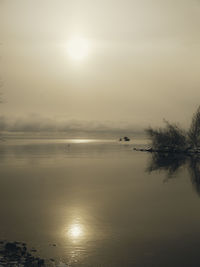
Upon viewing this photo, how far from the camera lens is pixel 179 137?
84625mm

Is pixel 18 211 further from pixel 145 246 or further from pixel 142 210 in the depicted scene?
pixel 145 246

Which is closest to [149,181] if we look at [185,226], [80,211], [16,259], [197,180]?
[197,180]

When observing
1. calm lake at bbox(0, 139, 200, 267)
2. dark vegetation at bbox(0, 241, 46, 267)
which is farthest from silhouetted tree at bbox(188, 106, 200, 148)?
dark vegetation at bbox(0, 241, 46, 267)

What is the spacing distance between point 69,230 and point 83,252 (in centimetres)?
413

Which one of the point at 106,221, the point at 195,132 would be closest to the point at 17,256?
the point at 106,221

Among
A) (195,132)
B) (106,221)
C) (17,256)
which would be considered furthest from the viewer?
(195,132)

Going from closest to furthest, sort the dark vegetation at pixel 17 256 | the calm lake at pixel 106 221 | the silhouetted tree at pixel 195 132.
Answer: the dark vegetation at pixel 17 256
the calm lake at pixel 106 221
the silhouetted tree at pixel 195 132

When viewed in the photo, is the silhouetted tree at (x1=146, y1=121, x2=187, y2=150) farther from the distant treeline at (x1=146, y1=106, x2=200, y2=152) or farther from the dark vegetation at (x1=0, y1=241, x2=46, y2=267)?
the dark vegetation at (x1=0, y1=241, x2=46, y2=267)

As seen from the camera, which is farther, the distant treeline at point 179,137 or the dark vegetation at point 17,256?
the distant treeline at point 179,137

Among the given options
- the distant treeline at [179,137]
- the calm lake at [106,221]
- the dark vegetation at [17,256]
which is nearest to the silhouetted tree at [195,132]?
the distant treeline at [179,137]

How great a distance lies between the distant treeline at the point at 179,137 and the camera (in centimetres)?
8012

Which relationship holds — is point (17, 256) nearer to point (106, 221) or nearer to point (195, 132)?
point (106, 221)

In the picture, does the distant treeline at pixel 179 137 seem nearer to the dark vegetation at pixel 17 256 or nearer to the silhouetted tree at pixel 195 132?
the silhouetted tree at pixel 195 132

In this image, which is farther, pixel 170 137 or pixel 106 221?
pixel 170 137
